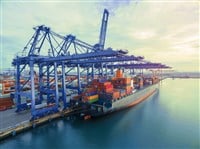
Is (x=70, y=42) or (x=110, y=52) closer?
(x=110, y=52)

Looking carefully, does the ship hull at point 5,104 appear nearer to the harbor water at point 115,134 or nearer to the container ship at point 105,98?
the harbor water at point 115,134

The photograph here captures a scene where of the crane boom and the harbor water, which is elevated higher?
the crane boom

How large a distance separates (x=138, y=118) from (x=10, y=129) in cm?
1389

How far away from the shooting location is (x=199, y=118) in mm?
19625

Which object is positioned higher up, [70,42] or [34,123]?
[70,42]

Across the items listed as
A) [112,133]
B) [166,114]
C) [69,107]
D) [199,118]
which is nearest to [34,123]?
[69,107]

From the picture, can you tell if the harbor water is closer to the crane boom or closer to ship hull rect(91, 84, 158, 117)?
ship hull rect(91, 84, 158, 117)

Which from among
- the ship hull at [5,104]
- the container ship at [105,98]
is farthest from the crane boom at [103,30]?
the ship hull at [5,104]

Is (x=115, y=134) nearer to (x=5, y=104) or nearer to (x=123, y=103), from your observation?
(x=123, y=103)

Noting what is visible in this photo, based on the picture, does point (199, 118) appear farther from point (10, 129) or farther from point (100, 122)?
point (10, 129)

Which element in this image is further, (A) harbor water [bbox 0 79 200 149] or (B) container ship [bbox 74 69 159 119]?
(B) container ship [bbox 74 69 159 119]

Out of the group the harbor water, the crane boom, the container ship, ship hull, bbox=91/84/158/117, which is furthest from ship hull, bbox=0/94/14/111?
the crane boom

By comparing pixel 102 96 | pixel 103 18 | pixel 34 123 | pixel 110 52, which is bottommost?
pixel 34 123

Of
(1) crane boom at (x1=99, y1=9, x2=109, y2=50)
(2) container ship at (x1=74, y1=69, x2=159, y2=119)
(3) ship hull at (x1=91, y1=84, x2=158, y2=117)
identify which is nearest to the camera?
(3) ship hull at (x1=91, y1=84, x2=158, y2=117)
